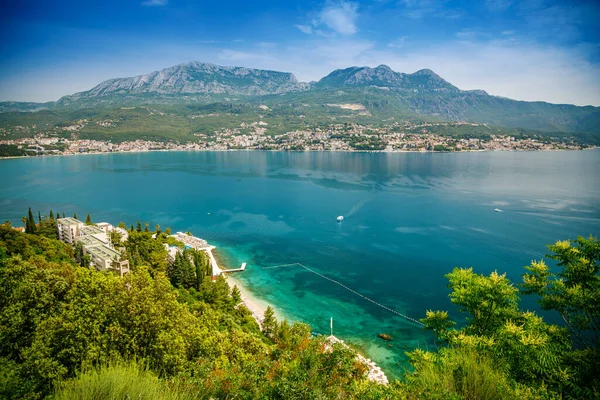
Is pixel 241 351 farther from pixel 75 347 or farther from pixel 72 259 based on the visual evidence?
pixel 72 259

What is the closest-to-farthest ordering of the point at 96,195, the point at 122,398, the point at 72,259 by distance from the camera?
the point at 122,398 → the point at 72,259 → the point at 96,195

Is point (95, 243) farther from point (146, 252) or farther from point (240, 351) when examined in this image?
point (240, 351)

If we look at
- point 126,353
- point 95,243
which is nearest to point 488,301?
→ point 126,353

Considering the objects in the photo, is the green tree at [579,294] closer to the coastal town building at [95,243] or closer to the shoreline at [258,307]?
the shoreline at [258,307]

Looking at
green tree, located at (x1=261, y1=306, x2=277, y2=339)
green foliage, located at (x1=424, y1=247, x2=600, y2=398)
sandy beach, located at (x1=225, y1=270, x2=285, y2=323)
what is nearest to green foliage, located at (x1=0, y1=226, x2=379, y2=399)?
green foliage, located at (x1=424, y1=247, x2=600, y2=398)

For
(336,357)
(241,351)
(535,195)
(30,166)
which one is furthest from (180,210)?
(30,166)

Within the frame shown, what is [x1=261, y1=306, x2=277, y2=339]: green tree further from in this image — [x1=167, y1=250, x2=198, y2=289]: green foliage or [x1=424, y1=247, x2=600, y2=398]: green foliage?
[x1=424, y1=247, x2=600, y2=398]: green foliage
